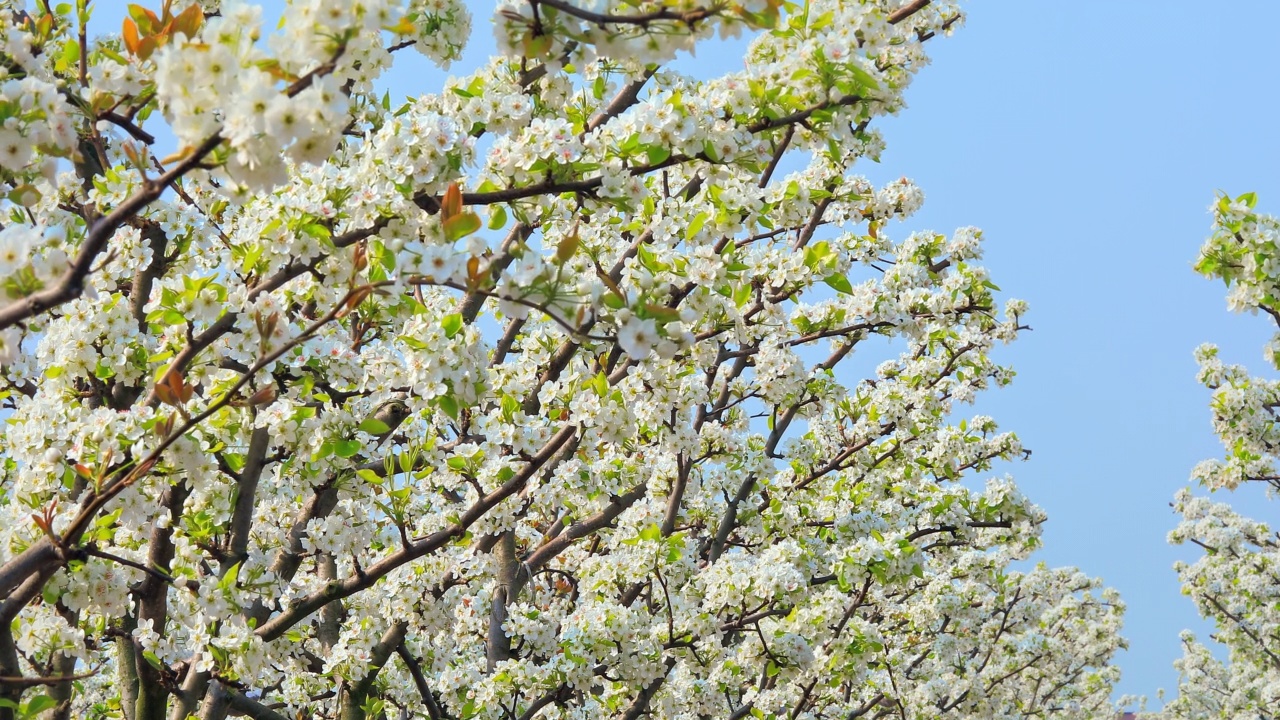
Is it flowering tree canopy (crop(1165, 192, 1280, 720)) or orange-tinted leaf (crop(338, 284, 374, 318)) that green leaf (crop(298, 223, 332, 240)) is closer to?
orange-tinted leaf (crop(338, 284, 374, 318))

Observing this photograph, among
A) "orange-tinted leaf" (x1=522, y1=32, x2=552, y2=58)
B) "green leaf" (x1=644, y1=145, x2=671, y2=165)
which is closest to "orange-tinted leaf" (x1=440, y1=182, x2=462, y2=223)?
"orange-tinted leaf" (x1=522, y1=32, x2=552, y2=58)

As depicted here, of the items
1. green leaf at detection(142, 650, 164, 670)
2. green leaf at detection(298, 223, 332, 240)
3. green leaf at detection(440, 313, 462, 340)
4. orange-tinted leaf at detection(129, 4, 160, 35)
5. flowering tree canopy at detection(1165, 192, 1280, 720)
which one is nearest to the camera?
orange-tinted leaf at detection(129, 4, 160, 35)

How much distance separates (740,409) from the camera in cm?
757

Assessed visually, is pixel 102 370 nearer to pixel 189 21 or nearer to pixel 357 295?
pixel 189 21

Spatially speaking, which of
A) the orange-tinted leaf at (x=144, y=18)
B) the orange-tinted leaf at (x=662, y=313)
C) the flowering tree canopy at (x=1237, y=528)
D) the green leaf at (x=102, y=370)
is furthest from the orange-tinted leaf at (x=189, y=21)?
the flowering tree canopy at (x=1237, y=528)

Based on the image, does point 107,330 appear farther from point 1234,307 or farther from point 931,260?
point 1234,307

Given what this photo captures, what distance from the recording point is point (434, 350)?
10.8 ft

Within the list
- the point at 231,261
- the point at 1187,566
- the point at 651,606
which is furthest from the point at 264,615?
the point at 1187,566

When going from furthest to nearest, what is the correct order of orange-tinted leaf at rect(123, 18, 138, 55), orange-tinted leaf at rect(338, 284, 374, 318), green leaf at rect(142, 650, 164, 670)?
green leaf at rect(142, 650, 164, 670) < orange-tinted leaf at rect(123, 18, 138, 55) < orange-tinted leaf at rect(338, 284, 374, 318)

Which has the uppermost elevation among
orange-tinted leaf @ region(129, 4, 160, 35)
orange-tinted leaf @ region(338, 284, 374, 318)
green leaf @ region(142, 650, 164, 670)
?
orange-tinted leaf @ region(129, 4, 160, 35)

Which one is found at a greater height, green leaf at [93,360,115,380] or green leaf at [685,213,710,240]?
green leaf at [685,213,710,240]

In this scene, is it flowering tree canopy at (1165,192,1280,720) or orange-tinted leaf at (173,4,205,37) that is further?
flowering tree canopy at (1165,192,1280,720)

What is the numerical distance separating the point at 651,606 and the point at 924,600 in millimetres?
4812

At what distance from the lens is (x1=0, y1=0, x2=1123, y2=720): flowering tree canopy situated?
7.41 feet
